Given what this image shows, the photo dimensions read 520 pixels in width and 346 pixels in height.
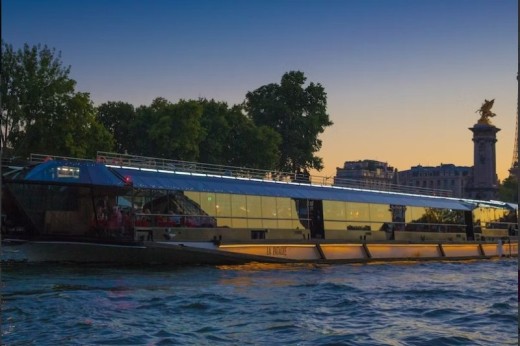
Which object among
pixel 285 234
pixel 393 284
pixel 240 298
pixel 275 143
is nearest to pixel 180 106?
pixel 275 143

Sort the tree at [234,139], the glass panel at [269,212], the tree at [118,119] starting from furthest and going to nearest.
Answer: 1. the tree at [118,119]
2. the tree at [234,139]
3. the glass panel at [269,212]

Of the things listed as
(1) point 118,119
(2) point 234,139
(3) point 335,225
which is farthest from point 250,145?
(3) point 335,225

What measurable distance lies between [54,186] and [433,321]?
1845cm

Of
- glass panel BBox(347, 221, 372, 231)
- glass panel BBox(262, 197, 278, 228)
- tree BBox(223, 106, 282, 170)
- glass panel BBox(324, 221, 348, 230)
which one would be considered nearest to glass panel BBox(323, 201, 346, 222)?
glass panel BBox(324, 221, 348, 230)

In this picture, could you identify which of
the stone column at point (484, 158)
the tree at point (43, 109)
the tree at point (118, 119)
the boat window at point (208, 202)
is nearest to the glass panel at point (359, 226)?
the boat window at point (208, 202)

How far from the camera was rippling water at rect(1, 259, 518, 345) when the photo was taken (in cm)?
1162

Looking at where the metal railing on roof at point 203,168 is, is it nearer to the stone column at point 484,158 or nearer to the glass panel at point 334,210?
the glass panel at point 334,210

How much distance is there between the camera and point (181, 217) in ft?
91.8

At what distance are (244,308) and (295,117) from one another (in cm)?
6601

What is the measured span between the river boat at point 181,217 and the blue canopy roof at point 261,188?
64 mm

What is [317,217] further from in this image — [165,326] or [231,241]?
[165,326]

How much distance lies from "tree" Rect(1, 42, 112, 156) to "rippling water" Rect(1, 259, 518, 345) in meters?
27.8

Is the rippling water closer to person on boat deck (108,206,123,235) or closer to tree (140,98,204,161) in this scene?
person on boat deck (108,206,123,235)

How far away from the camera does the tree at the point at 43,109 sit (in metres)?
50.2
